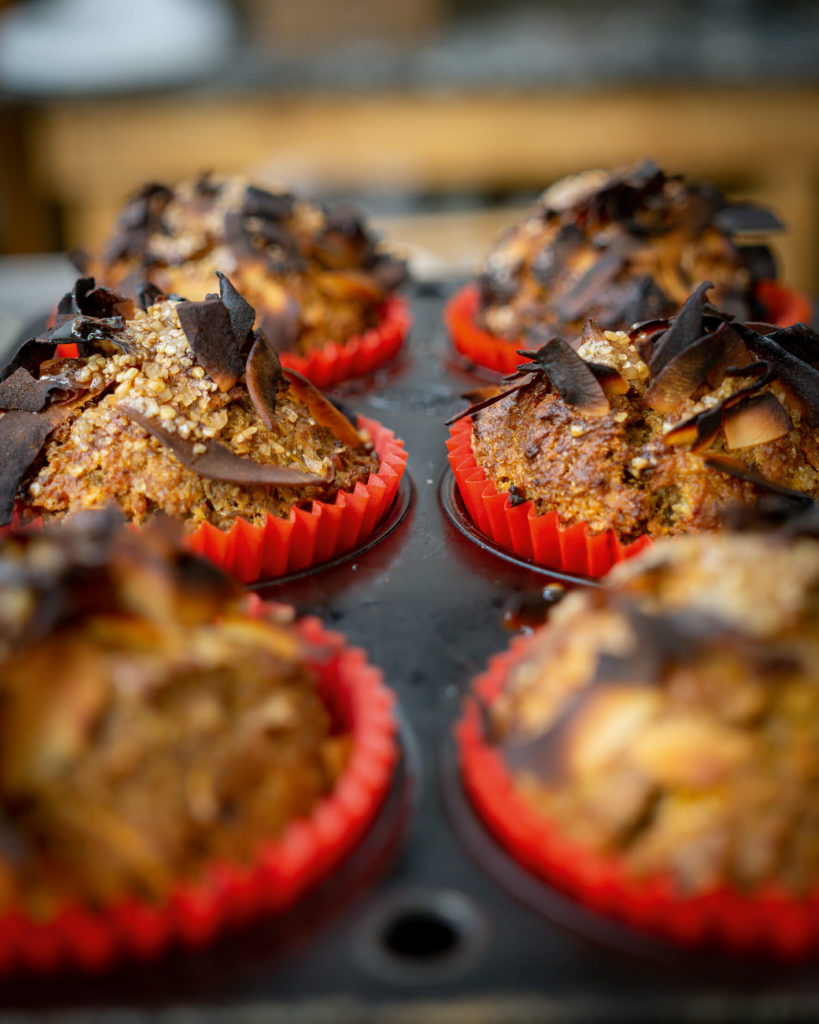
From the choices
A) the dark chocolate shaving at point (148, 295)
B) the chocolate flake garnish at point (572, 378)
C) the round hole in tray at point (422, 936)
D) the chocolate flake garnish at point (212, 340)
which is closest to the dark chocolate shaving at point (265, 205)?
the dark chocolate shaving at point (148, 295)

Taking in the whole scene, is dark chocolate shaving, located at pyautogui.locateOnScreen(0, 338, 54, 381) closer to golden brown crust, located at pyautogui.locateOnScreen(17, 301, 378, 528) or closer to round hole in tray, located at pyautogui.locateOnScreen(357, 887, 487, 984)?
golden brown crust, located at pyautogui.locateOnScreen(17, 301, 378, 528)

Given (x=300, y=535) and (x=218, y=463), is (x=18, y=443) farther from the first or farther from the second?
(x=300, y=535)

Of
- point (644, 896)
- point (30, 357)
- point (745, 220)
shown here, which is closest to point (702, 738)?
point (644, 896)

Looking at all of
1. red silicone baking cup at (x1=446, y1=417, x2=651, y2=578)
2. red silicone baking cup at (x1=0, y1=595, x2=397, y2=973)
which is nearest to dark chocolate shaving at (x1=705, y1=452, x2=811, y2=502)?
red silicone baking cup at (x1=446, y1=417, x2=651, y2=578)

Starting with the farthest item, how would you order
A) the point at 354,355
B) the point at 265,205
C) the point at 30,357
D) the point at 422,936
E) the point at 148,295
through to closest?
the point at 265,205 → the point at 354,355 → the point at 148,295 → the point at 30,357 → the point at 422,936

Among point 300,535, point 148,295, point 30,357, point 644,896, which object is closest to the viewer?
point 644,896

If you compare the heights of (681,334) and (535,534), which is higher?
(681,334)

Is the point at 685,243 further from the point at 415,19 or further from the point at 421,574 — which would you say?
the point at 415,19

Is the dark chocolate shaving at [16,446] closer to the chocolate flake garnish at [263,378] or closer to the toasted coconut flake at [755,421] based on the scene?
the chocolate flake garnish at [263,378]
